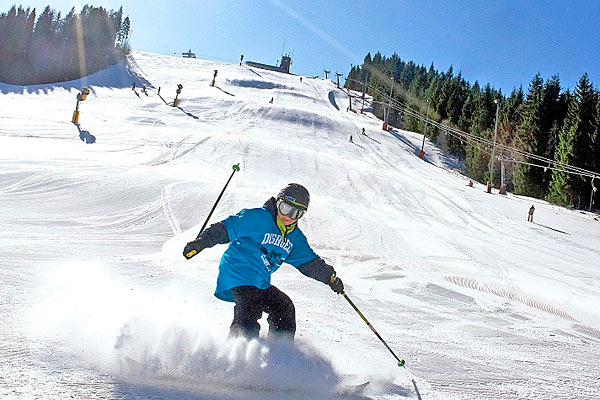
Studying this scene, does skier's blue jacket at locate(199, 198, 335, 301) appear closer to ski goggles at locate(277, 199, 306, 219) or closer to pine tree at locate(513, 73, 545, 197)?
ski goggles at locate(277, 199, 306, 219)

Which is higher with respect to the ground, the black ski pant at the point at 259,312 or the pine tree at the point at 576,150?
the pine tree at the point at 576,150

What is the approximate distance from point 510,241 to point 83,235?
32.3 feet

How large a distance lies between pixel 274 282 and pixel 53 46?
68.0 m

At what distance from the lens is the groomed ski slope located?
8.59 ft

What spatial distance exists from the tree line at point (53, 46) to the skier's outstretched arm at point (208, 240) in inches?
2293

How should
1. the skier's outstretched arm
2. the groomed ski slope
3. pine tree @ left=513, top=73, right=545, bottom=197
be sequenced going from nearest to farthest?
the groomed ski slope < the skier's outstretched arm < pine tree @ left=513, top=73, right=545, bottom=197

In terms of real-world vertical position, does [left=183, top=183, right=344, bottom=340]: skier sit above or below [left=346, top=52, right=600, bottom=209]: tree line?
below

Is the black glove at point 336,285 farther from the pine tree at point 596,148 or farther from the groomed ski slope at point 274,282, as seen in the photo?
the pine tree at point 596,148

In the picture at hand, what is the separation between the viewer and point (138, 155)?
46.8 ft

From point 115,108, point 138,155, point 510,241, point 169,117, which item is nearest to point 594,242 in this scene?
point 510,241

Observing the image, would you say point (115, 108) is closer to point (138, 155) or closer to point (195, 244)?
point (138, 155)

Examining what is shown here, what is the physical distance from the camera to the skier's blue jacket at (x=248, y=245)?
2963mm

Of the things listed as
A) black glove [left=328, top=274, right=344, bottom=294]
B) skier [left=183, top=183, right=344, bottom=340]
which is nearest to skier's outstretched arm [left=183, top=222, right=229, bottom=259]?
skier [left=183, top=183, right=344, bottom=340]

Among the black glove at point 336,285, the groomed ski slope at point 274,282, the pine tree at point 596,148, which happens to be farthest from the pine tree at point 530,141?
the black glove at point 336,285
